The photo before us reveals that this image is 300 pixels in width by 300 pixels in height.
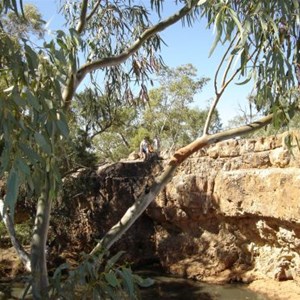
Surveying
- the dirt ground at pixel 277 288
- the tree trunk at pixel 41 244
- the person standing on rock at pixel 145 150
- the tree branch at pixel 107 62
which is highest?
the person standing on rock at pixel 145 150

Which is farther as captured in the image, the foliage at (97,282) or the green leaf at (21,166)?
the foliage at (97,282)

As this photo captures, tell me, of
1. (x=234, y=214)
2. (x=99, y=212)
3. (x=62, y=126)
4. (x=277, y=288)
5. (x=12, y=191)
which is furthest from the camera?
(x=99, y=212)

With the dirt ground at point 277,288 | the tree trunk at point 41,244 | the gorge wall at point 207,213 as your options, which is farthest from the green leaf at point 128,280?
the dirt ground at point 277,288

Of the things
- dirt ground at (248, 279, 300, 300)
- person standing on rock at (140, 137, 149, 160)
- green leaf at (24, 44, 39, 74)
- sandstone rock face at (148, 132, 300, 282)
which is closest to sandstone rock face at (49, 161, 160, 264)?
person standing on rock at (140, 137, 149, 160)

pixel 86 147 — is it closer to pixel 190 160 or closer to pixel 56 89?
pixel 190 160

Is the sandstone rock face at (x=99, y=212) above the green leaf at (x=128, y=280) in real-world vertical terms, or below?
above

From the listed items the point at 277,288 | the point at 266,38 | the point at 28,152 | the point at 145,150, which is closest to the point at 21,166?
the point at 28,152

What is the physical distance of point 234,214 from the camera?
7.55 meters

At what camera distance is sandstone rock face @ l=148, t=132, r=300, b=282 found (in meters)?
6.68

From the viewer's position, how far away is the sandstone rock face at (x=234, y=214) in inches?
263

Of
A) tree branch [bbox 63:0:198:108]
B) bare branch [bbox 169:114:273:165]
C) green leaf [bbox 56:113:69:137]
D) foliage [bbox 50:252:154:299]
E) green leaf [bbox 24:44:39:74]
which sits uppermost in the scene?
tree branch [bbox 63:0:198:108]

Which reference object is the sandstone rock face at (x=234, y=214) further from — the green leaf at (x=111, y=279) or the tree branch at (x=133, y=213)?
the green leaf at (x=111, y=279)

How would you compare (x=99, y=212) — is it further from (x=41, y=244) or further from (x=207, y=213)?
(x=41, y=244)

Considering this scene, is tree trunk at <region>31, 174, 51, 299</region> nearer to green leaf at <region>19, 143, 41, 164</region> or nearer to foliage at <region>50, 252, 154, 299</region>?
foliage at <region>50, 252, 154, 299</region>
